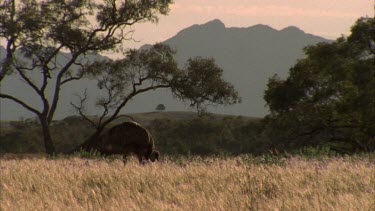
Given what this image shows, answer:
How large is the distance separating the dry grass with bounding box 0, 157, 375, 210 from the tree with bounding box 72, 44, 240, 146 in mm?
22778

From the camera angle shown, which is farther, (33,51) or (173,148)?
(173,148)

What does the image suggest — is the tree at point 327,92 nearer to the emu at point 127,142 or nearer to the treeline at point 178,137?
the emu at point 127,142

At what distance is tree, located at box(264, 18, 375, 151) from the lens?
31.5 m

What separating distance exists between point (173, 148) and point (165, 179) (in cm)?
5566

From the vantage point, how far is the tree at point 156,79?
104ft

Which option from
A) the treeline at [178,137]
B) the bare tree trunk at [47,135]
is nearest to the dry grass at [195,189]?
the bare tree trunk at [47,135]

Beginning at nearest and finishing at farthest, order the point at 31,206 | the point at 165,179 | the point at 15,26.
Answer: the point at 31,206, the point at 165,179, the point at 15,26

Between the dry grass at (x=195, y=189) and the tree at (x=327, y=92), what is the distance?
23.8m

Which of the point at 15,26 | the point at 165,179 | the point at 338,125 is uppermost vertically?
the point at 15,26

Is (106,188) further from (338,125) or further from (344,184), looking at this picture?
(338,125)

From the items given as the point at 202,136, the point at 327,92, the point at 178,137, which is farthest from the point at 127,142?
the point at 202,136

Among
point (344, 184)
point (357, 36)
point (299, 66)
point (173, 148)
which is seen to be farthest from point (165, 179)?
point (173, 148)

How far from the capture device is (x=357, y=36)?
3366 centimetres

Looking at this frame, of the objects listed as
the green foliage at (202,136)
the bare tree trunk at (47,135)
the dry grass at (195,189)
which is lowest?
the green foliage at (202,136)
